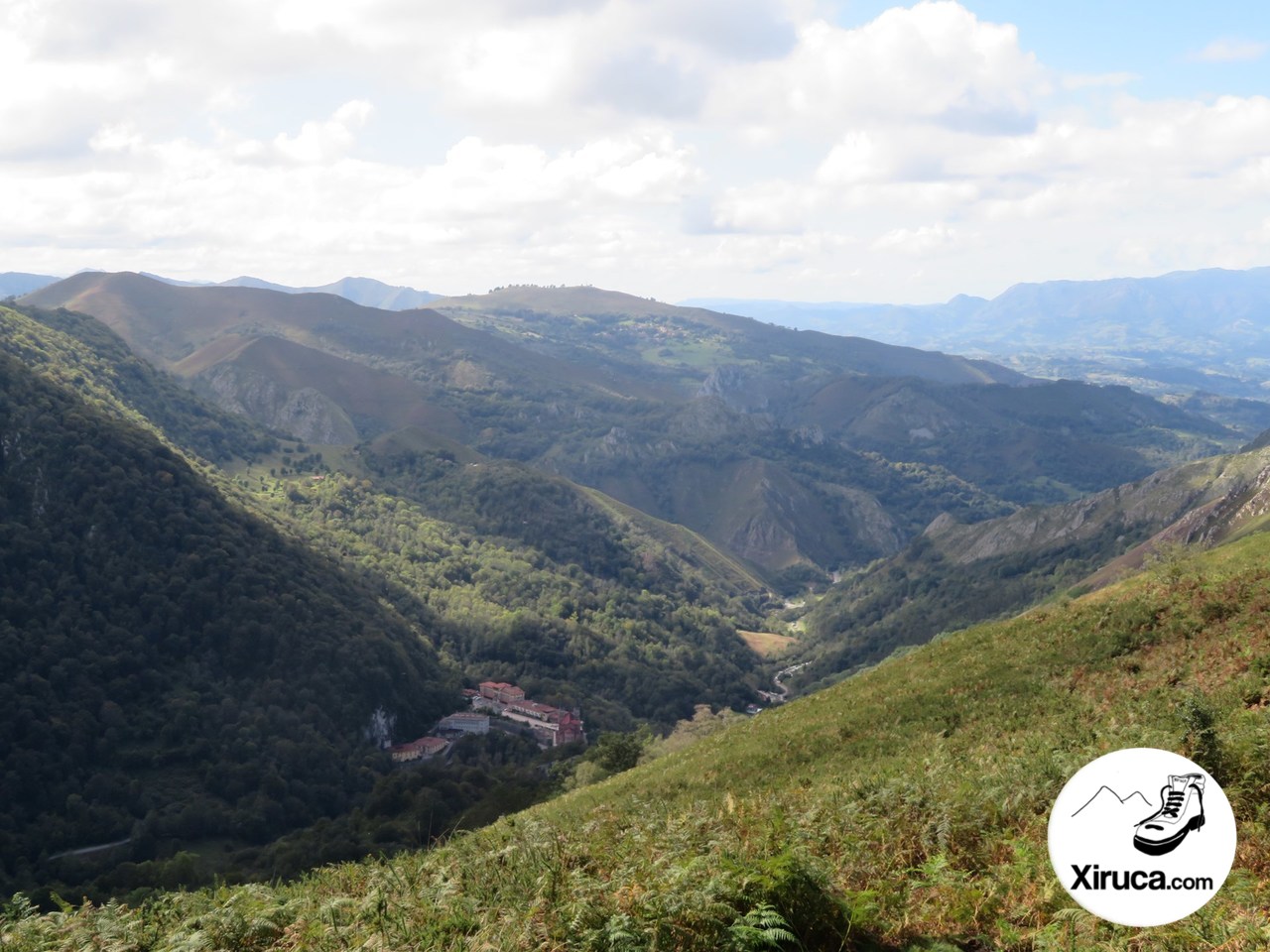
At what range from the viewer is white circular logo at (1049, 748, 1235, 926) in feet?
30.1

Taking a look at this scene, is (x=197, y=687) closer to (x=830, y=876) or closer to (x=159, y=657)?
(x=159, y=657)

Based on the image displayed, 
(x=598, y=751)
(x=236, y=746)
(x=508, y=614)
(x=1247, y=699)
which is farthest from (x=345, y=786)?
(x=1247, y=699)

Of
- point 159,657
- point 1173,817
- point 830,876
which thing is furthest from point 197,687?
point 1173,817

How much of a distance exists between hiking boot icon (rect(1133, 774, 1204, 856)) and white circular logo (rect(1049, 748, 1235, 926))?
0.03 ft

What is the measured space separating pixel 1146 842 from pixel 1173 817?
405 millimetres

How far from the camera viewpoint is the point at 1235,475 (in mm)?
187750

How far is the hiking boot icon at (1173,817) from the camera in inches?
363

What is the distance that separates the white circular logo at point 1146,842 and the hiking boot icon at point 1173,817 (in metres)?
0.01

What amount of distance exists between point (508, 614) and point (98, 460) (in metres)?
88.1

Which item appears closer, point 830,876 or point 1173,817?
point 1173,817

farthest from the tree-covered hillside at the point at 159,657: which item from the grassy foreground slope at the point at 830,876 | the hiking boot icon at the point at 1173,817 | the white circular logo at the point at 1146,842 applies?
the hiking boot icon at the point at 1173,817

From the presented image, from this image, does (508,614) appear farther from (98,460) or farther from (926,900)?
(926,900)

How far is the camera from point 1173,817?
928 cm

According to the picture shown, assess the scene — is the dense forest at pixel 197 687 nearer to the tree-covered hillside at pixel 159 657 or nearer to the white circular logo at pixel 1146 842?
the tree-covered hillside at pixel 159 657
